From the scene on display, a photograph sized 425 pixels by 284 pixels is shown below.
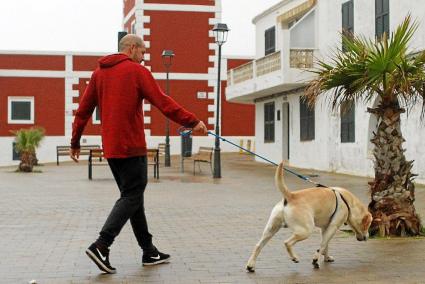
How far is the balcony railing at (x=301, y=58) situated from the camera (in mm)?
24844

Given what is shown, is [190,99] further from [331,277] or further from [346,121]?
[331,277]

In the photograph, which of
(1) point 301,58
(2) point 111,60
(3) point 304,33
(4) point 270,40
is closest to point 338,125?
(1) point 301,58

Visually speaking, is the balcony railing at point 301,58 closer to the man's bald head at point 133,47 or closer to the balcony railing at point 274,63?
the balcony railing at point 274,63

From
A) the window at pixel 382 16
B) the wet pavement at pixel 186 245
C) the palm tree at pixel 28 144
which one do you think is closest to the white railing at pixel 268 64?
the window at pixel 382 16

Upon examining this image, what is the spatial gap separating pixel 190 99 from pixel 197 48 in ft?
8.66

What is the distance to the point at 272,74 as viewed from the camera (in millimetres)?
26109

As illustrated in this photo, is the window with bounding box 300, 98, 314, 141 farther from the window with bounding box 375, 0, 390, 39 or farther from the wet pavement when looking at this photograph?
the wet pavement

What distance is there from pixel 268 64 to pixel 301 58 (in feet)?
5.83

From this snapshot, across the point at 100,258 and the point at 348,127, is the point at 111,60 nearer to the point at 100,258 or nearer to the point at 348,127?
the point at 100,258

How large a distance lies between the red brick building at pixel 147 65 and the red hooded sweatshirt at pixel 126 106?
102 ft

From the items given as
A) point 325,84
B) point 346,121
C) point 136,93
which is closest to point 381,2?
point 346,121

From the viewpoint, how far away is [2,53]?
38.2 m

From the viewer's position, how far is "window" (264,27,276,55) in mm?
30000

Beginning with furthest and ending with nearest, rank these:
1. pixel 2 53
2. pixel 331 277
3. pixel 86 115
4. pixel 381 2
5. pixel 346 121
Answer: pixel 2 53 → pixel 346 121 → pixel 381 2 → pixel 86 115 → pixel 331 277
